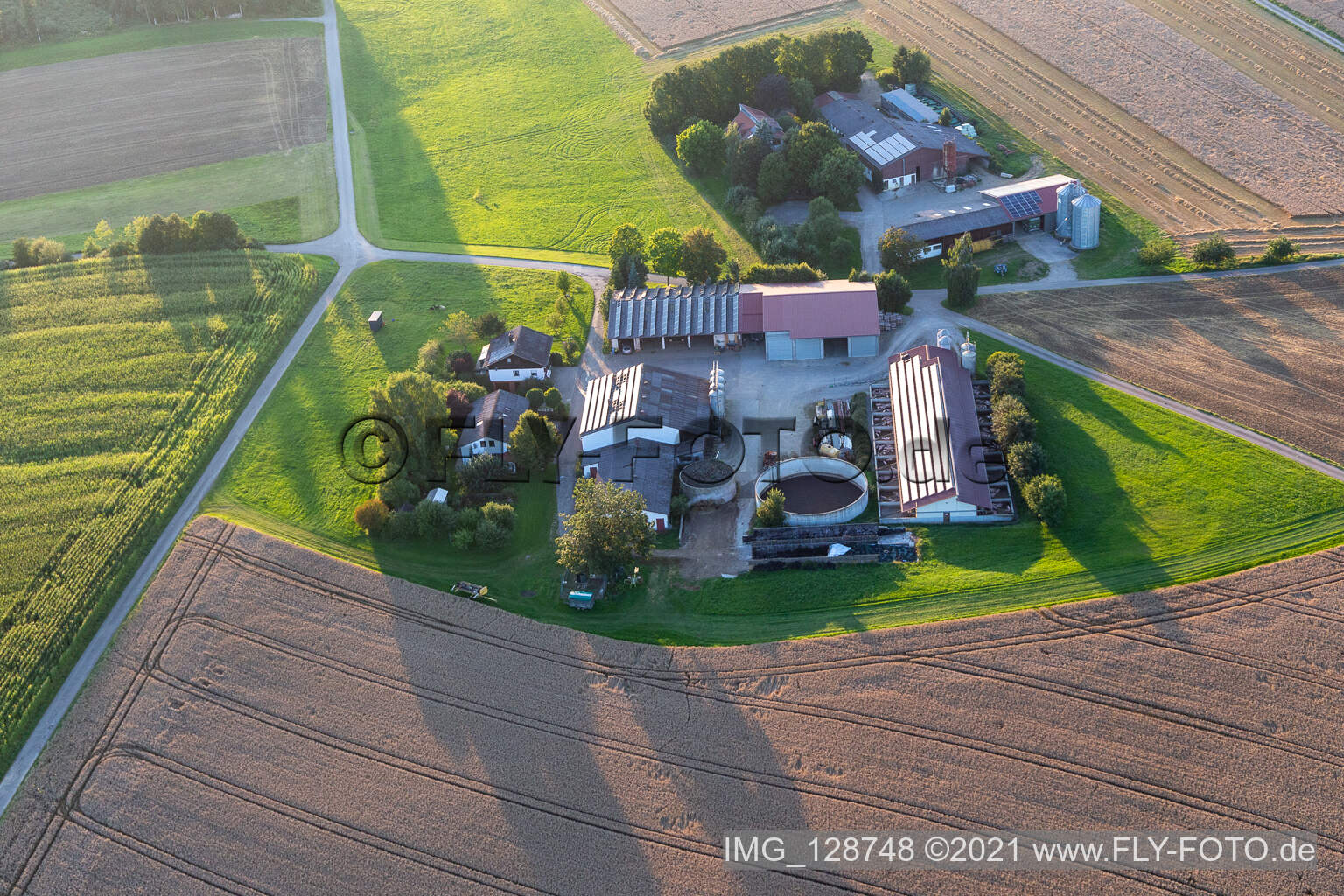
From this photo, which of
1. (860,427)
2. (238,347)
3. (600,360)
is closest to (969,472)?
(860,427)

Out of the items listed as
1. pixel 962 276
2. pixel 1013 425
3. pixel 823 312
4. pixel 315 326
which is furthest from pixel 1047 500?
pixel 315 326

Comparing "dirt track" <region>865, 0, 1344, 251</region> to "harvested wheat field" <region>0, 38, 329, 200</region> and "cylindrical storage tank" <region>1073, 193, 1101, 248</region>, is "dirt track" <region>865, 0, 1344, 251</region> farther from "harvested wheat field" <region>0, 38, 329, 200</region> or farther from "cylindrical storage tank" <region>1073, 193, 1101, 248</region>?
"harvested wheat field" <region>0, 38, 329, 200</region>

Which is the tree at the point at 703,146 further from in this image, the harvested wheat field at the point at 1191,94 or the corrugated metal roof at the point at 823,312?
the harvested wheat field at the point at 1191,94

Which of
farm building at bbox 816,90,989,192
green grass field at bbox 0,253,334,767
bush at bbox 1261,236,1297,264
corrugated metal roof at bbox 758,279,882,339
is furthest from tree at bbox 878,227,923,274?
green grass field at bbox 0,253,334,767

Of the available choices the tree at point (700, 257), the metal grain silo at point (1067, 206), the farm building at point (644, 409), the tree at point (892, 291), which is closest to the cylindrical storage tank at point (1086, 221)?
the metal grain silo at point (1067, 206)

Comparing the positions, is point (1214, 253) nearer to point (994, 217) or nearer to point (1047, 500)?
point (994, 217)

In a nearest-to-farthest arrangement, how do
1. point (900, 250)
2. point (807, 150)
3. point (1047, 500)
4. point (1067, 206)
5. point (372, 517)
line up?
point (1047, 500), point (372, 517), point (900, 250), point (1067, 206), point (807, 150)
